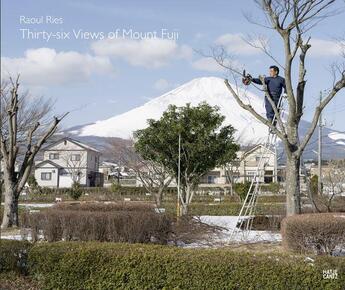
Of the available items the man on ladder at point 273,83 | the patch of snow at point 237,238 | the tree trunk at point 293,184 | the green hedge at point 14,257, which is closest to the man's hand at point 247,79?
the man on ladder at point 273,83

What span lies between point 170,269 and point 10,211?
8380 mm

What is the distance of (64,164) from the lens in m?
61.8

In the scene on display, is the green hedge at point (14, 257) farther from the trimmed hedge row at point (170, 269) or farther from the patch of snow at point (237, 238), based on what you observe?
the patch of snow at point (237, 238)

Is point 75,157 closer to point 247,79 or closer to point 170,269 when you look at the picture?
point 247,79

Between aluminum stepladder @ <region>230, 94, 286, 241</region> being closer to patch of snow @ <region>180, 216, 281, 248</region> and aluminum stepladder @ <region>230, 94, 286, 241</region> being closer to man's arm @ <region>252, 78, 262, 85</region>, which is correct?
patch of snow @ <region>180, 216, 281, 248</region>

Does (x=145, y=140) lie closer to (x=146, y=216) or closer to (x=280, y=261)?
(x=146, y=216)

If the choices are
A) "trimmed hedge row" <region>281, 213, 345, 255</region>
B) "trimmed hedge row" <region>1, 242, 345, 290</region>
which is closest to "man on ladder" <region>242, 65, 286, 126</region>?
"trimmed hedge row" <region>281, 213, 345, 255</region>

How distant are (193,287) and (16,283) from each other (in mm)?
2370

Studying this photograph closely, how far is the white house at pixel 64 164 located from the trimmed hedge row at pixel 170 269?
5377 centimetres

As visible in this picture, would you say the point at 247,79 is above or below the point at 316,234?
above

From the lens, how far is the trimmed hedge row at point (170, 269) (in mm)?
6230

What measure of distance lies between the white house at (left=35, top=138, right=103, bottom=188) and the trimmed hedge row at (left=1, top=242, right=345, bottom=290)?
5377 cm

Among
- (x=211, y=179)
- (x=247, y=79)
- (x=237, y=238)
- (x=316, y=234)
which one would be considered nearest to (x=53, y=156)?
(x=211, y=179)

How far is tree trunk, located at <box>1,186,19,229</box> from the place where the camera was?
13.6 metres
